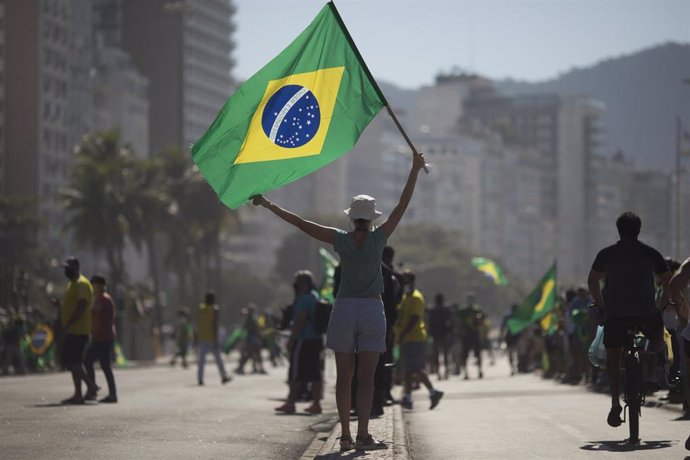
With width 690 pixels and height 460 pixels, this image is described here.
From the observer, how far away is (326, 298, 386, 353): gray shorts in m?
12.6

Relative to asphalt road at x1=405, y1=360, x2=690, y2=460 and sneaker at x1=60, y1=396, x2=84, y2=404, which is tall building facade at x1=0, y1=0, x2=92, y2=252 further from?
asphalt road at x1=405, y1=360, x2=690, y2=460

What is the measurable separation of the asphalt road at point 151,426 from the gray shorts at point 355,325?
3.98 feet

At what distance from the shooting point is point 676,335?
17.7 metres

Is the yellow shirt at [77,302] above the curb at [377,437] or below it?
above

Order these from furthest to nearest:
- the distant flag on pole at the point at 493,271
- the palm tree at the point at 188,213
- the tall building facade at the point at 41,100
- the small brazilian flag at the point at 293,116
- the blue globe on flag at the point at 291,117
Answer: the tall building facade at the point at 41,100 → the palm tree at the point at 188,213 → the distant flag on pole at the point at 493,271 → the blue globe on flag at the point at 291,117 → the small brazilian flag at the point at 293,116

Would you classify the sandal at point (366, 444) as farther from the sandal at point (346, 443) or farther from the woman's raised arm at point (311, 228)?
the woman's raised arm at point (311, 228)

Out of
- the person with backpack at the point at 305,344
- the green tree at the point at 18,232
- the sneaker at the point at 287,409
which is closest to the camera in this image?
the sneaker at the point at 287,409

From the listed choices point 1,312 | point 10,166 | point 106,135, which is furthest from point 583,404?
point 10,166

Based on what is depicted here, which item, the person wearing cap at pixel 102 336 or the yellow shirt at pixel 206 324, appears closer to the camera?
the person wearing cap at pixel 102 336

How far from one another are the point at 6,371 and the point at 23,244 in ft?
198

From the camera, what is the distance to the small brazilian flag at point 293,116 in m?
13.9

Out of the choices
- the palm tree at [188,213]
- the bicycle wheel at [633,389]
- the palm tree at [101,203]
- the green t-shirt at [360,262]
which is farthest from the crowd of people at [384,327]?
the palm tree at [188,213]

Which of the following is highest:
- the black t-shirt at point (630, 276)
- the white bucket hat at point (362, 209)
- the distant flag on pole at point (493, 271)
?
the distant flag on pole at point (493, 271)

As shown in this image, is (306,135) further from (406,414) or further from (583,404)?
(583,404)
